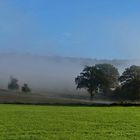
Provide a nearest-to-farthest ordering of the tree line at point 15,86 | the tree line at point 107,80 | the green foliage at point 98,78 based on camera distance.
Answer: the tree line at point 107,80, the green foliage at point 98,78, the tree line at point 15,86

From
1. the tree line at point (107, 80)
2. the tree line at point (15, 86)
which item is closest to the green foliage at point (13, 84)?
the tree line at point (15, 86)

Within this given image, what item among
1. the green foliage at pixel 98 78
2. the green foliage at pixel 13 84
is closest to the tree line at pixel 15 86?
the green foliage at pixel 13 84

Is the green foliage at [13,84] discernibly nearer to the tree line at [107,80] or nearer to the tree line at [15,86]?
the tree line at [15,86]

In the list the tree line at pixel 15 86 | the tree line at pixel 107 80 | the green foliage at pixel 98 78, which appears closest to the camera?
the tree line at pixel 107 80

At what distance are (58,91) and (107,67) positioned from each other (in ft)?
116

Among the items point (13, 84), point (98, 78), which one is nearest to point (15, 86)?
point (13, 84)

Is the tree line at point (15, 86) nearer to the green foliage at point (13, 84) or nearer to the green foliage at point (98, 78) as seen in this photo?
the green foliage at point (13, 84)

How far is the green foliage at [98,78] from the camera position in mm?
133250

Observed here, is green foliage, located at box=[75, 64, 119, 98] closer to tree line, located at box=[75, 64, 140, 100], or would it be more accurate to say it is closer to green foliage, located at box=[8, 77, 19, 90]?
tree line, located at box=[75, 64, 140, 100]

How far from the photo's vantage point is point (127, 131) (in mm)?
23469

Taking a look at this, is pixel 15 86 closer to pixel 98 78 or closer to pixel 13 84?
pixel 13 84

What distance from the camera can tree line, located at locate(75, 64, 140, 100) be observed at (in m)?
122

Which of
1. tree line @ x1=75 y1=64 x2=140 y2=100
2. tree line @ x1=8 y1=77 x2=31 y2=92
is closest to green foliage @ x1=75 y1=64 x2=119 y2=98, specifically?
tree line @ x1=75 y1=64 x2=140 y2=100

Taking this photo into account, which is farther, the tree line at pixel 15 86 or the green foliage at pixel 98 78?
the tree line at pixel 15 86
